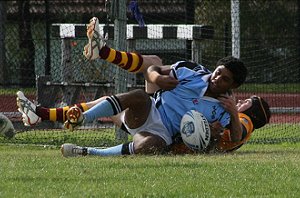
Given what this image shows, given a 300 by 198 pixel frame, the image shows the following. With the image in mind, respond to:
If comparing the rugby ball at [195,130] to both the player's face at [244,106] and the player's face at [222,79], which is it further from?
the player's face at [244,106]

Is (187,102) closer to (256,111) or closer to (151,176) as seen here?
(256,111)

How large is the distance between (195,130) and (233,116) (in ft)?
1.50

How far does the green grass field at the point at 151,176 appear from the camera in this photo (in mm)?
7387

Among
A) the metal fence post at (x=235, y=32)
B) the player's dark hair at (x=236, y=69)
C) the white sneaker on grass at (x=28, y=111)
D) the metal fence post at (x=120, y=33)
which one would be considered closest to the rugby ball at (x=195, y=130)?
the player's dark hair at (x=236, y=69)

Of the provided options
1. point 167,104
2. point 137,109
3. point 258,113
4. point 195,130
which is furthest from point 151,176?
point 258,113

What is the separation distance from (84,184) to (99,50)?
363 centimetres

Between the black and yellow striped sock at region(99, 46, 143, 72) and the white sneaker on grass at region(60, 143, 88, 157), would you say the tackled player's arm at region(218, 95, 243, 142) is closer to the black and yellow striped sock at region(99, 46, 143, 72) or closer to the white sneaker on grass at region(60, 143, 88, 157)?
the black and yellow striped sock at region(99, 46, 143, 72)

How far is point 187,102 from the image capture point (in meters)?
10.9

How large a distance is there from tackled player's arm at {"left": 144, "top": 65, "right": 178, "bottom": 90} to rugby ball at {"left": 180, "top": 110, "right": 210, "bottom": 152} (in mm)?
363

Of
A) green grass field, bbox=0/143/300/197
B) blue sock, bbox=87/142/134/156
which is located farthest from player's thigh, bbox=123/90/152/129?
green grass field, bbox=0/143/300/197

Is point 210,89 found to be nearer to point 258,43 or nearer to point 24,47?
point 24,47

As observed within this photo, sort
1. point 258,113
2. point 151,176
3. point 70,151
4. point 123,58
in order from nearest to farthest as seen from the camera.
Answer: point 151,176, point 70,151, point 123,58, point 258,113

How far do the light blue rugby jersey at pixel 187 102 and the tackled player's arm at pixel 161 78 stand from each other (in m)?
0.11

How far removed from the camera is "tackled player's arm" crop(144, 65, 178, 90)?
10.7m
